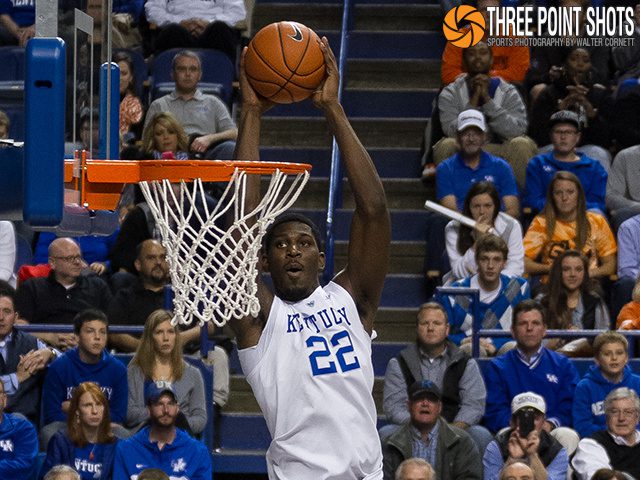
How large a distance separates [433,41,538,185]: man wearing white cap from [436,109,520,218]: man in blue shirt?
413 millimetres

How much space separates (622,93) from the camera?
1130 cm

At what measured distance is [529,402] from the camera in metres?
8.41

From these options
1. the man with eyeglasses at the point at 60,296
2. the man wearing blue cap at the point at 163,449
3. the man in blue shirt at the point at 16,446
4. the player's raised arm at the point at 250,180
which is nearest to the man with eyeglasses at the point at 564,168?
the man with eyeglasses at the point at 60,296

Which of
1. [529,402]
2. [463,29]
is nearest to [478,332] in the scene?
[529,402]

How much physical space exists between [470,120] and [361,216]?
5.67m

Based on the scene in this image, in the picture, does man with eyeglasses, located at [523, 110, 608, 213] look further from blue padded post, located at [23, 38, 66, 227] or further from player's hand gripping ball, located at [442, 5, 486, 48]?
blue padded post, located at [23, 38, 66, 227]

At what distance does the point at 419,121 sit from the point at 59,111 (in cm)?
755

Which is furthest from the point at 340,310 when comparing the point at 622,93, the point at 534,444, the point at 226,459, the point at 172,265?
the point at 622,93

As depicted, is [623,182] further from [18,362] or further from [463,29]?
[18,362]

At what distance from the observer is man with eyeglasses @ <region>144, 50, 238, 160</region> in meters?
11.0

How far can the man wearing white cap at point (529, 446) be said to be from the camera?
27.2ft

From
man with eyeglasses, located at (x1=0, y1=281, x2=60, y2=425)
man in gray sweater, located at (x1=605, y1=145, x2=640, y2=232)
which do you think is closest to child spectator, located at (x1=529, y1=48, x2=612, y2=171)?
man in gray sweater, located at (x1=605, y1=145, x2=640, y2=232)

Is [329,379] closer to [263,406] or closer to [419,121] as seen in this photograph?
[263,406]

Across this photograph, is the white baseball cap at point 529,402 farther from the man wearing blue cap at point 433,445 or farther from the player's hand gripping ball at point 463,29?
the player's hand gripping ball at point 463,29
